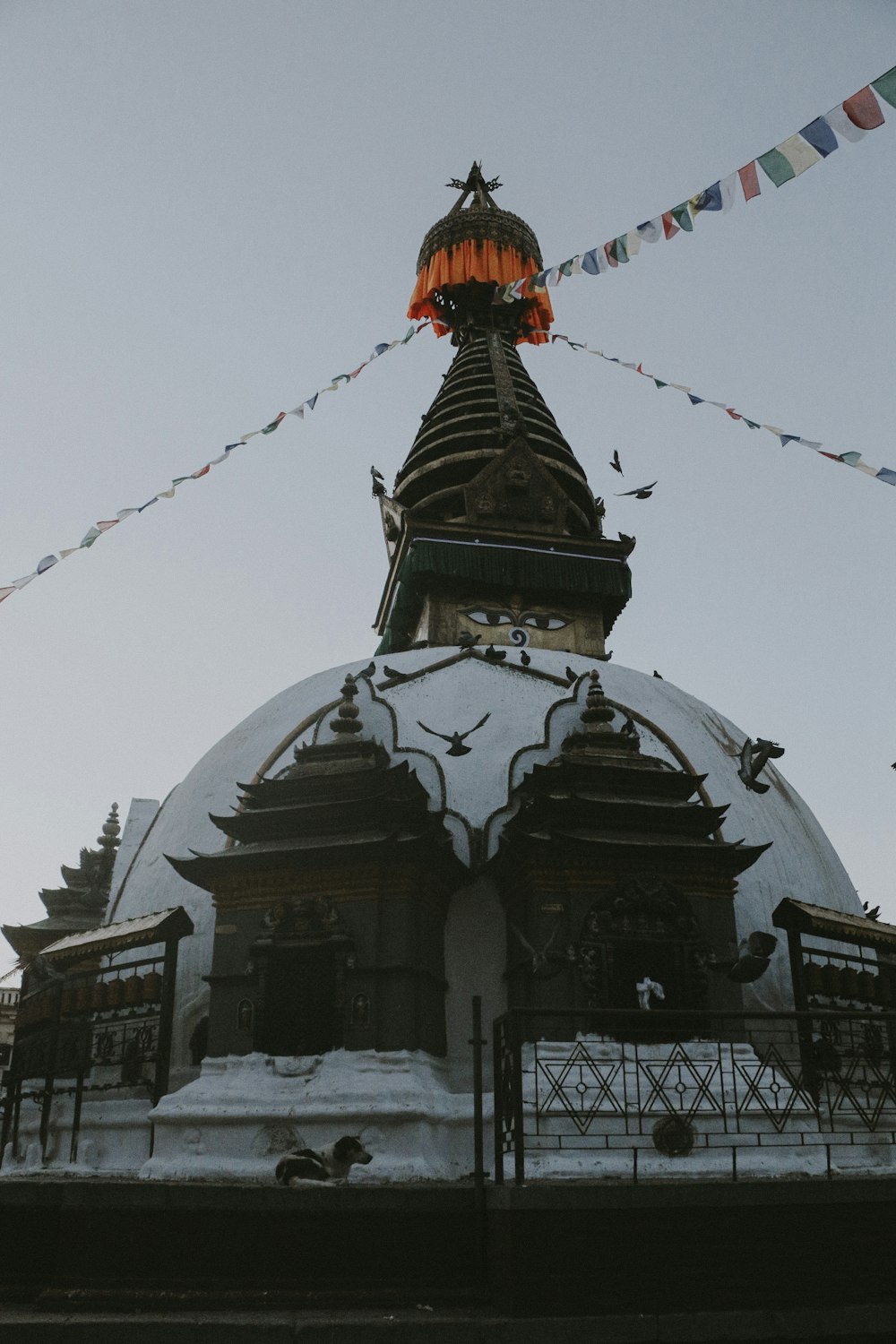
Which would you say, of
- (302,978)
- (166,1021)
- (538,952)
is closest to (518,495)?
(538,952)

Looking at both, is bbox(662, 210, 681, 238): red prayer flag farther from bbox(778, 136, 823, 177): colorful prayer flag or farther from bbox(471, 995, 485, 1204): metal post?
bbox(471, 995, 485, 1204): metal post

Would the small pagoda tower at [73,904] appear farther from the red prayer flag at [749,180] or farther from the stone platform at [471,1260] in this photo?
the red prayer flag at [749,180]

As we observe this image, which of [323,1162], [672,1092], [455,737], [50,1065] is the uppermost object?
[455,737]

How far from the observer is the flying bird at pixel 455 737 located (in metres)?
10.5

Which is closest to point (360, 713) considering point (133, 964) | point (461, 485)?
point (133, 964)

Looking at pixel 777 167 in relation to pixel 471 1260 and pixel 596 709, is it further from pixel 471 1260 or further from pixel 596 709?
pixel 471 1260

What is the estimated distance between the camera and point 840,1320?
6074 mm

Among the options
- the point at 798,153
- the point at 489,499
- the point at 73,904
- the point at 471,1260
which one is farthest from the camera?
the point at 489,499

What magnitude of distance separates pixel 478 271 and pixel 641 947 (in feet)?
53.4

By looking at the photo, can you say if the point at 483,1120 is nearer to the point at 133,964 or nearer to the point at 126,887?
the point at 133,964

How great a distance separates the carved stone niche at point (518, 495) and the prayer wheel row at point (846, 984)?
9.02m

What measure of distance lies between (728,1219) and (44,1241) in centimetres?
420

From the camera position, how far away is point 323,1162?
24.5 feet

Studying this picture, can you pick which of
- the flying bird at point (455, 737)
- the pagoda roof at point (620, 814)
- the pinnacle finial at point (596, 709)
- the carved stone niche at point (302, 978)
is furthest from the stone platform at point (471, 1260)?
the pinnacle finial at point (596, 709)
